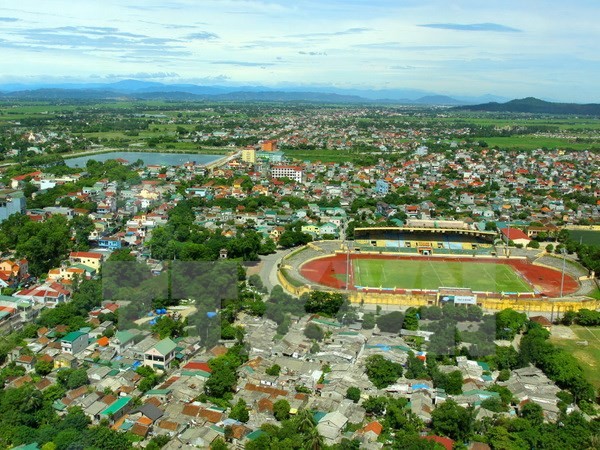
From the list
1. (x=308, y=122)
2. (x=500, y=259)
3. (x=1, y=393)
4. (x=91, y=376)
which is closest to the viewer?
(x=1, y=393)

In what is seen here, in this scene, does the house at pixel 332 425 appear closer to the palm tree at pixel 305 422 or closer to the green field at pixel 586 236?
the palm tree at pixel 305 422

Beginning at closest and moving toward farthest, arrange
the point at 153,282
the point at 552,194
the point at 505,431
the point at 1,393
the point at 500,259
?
1. the point at 505,431
2. the point at 1,393
3. the point at 153,282
4. the point at 500,259
5. the point at 552,194

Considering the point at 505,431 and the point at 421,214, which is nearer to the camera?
the point at 505,431

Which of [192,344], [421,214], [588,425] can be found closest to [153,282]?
[192,344]

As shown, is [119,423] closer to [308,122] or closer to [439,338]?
[439,338]

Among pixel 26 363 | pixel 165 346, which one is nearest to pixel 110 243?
pixel 26 363
